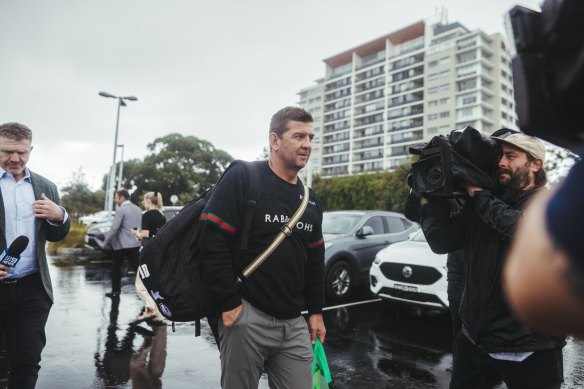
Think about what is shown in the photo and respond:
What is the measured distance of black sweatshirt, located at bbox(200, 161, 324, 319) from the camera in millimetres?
2088

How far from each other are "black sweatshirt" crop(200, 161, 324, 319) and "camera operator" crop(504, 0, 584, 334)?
155 cm

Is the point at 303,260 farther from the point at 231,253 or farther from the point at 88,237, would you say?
the point at 88,237

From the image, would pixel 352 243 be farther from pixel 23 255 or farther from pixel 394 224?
pixel 23 255

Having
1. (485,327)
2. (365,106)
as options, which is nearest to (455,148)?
(485,327)

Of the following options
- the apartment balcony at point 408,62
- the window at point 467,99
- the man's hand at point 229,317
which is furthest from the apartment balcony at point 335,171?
the man's hand at point 229,317

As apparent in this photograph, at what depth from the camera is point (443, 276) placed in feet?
19.5

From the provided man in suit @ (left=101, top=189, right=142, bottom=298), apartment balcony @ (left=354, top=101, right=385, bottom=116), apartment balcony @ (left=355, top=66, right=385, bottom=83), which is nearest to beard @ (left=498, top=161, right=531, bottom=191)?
man in suit @ (left=101, top=189, right=142, bottom=298)

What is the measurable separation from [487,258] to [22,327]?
293 centimetres

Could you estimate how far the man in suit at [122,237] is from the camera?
7.27 metres

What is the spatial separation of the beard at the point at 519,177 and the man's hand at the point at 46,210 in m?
2.94

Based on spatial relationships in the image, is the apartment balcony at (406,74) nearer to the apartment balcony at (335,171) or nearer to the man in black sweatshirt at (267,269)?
the apartment balcony at (335,171)

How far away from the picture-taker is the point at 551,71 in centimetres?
80

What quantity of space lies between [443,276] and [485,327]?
4.04 metres

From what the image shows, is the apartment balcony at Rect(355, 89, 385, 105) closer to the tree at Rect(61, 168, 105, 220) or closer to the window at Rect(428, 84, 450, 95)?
the window at Rect(428, 84, 450, 95)
